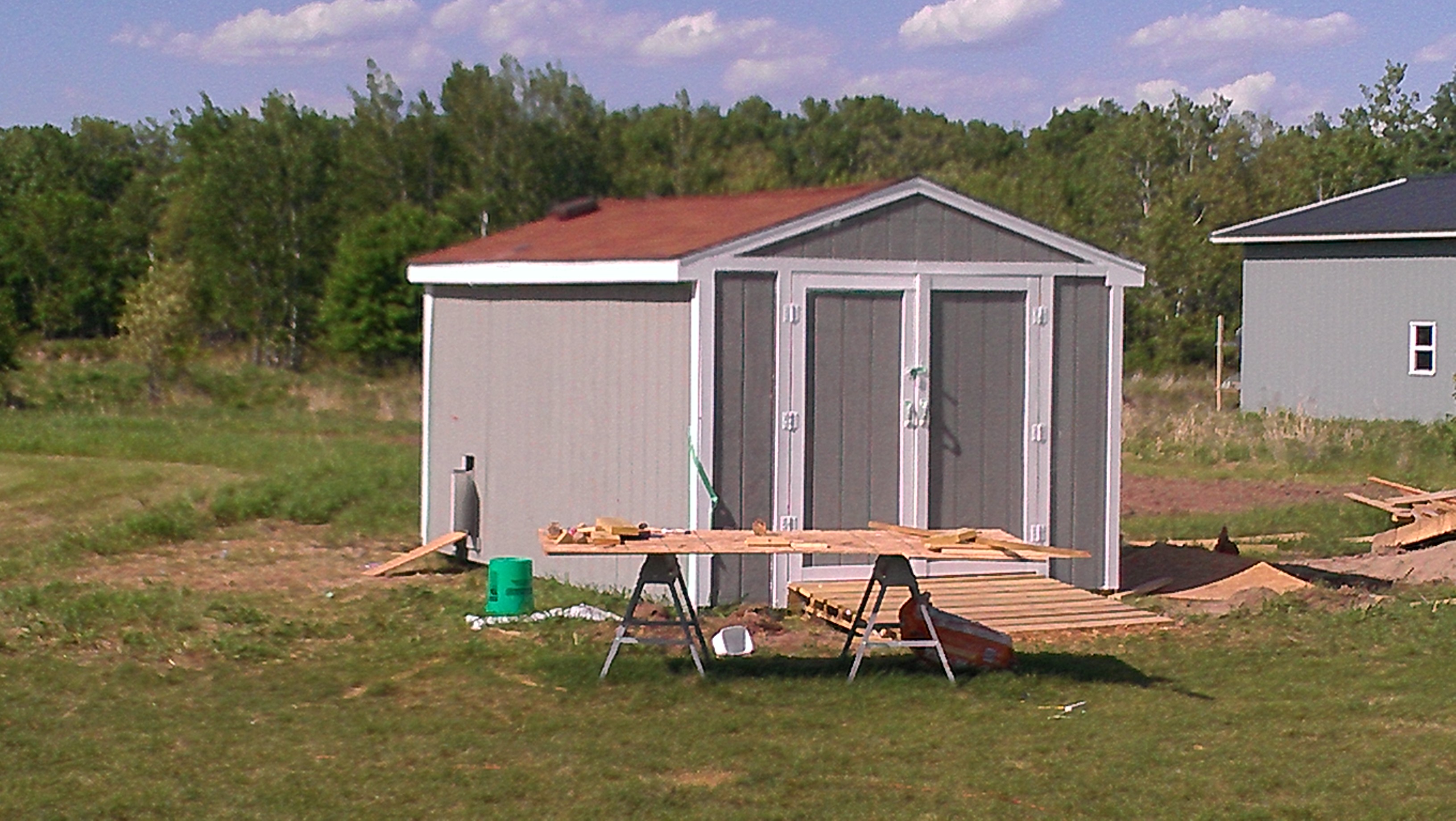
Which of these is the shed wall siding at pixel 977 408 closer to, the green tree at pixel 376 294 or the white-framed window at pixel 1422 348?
the white-framed window at pixel 1422 348

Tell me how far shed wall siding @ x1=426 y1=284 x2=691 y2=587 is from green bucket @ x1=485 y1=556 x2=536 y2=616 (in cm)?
83

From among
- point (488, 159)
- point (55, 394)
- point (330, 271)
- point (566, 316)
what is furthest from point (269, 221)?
point (566, 316)

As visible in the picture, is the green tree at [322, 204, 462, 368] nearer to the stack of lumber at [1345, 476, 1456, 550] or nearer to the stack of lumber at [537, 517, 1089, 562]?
the stack of lumber at [1345, 476, 1456, 550]

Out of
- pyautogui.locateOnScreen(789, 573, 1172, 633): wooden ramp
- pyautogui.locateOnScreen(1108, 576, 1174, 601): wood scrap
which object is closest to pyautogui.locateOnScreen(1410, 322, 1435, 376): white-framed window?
pyautogui.locateOnScreen(1108, 576, 1174, 601): wood scrap

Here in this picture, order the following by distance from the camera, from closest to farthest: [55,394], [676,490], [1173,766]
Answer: [1173,766] < [676,490] < [55,394]

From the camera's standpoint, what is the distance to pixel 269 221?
42.1 m

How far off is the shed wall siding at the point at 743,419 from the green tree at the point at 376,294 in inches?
1146

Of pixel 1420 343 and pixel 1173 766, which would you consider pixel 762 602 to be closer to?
pixel 1173 766

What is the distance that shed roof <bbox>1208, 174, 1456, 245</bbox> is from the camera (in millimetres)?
28406

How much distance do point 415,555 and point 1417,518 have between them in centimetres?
908

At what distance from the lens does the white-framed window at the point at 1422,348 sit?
28500 mm

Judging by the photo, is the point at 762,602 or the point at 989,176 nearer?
the point at 762,602

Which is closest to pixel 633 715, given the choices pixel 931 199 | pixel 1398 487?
pixel 931 199

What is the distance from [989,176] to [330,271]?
1924cm
